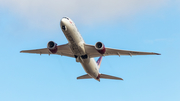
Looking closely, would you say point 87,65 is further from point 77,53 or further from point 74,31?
point 74,31

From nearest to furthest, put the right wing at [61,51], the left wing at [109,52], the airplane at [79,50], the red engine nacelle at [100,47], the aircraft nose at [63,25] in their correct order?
the aircraft nose at [63,25] → the airplane at [79,50] → the red engine nacelle at [100,47] → the left wing at [109,52] → the right wing at [61,51]

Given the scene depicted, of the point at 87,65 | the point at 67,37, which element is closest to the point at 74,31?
the point at 67,37

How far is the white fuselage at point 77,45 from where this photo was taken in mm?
35397

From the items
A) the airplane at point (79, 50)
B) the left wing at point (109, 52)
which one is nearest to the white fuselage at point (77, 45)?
the airplane at point (79, 50)

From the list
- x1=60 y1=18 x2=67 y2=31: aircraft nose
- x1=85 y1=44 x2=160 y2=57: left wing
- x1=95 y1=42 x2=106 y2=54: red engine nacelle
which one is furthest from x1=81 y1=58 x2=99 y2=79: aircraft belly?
x1=60 y1=18 x2=67 y2=31: aircraft nose

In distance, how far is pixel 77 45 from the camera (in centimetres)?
3778

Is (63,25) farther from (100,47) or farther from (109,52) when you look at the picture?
(109,52)

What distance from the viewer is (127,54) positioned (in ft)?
133

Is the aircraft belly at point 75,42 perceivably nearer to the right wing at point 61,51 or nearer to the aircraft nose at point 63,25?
the aircraft nose at point 63,25

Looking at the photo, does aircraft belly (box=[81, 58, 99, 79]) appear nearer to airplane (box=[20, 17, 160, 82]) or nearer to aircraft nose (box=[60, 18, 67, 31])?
airplane (box=[20, 17, 160, 82])

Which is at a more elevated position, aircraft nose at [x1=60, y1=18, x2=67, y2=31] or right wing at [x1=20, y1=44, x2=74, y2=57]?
aircraft nose at [x1=60, y1=18, x2=67, y2=31]

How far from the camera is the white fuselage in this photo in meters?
35.4

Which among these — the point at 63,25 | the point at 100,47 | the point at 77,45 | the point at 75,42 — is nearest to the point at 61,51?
the point at 77,45

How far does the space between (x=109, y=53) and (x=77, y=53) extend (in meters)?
5.38
